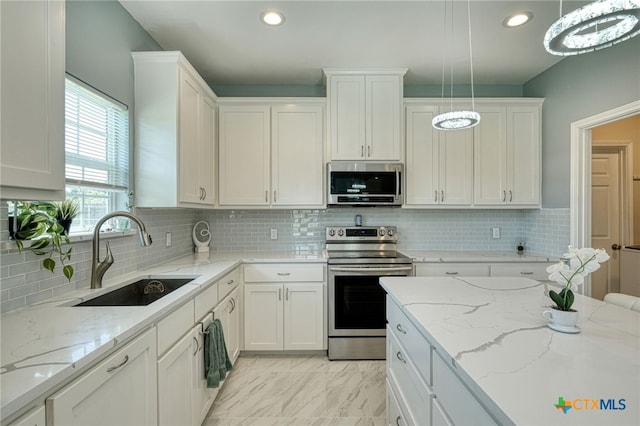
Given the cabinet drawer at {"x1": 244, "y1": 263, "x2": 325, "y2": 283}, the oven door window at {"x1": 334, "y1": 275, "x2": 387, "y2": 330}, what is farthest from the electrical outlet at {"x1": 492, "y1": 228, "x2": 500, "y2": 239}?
the cabinet drawer at {"x1": 244, "y1": 263, "x2": 325, "y2": 283}

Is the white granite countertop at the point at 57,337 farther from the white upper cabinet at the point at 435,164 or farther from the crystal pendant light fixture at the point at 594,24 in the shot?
the white upper cabinet at the point at 435,164

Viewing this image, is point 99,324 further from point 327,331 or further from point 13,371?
point 327,331

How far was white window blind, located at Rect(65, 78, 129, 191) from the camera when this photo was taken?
1614mm

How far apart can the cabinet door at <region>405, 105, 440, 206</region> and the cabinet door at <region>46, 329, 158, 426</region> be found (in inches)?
99.4

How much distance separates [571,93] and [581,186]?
0.85 metres

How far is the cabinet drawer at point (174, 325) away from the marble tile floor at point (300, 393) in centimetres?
83

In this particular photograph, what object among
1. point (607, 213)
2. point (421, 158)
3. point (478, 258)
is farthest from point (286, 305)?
point (607, 213)

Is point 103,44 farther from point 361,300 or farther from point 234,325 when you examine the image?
point 361,300

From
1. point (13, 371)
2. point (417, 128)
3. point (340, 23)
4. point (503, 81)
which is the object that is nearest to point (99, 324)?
point (13, 371)

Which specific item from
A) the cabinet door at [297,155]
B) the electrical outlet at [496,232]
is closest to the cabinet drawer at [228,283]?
the cabinet door at [297,155]

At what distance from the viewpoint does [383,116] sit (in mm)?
2881

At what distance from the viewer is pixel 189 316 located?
160cm

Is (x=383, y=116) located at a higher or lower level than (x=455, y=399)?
higher

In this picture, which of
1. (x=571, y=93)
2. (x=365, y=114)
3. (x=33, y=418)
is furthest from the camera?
(x=365, y=114)
